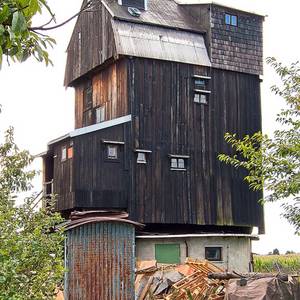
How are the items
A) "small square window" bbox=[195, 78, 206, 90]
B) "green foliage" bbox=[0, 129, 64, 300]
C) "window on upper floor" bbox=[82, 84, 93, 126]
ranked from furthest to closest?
1. "window on upper floor" bbox=[82, 84, 93, 126]
2. "small square window" bbox=[195, 78, 206, 90]
3. "green foliage" bbox=[0, 129, 64, 300]

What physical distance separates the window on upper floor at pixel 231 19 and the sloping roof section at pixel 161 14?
4.46 feet

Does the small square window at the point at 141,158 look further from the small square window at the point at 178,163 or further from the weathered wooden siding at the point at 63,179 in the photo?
the weathered wooden siding at the point at 63,179

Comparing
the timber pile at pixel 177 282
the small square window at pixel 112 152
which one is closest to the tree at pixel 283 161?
the timber pile at pixel 177 282

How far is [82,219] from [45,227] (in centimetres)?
891

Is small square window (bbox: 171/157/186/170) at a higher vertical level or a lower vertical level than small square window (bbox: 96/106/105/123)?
lower

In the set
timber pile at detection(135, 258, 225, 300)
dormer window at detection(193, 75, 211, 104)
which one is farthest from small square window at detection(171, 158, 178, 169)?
timber pile at detection(135, 258, 225, 300)

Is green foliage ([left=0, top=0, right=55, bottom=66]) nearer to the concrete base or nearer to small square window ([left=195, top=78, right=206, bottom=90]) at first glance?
the concrete base

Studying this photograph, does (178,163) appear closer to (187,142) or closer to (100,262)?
(187,142)

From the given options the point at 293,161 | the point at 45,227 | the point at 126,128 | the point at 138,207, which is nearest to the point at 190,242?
the point at 138,207

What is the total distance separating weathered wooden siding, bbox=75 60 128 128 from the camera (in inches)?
1038

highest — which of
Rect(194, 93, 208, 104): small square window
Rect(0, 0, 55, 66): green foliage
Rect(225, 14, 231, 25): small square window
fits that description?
Rect(225, 14, 231, 25): small square window

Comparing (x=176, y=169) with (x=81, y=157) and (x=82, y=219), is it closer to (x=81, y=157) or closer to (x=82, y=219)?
(x=81, y=157)

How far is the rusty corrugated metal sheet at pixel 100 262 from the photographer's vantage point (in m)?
17.6

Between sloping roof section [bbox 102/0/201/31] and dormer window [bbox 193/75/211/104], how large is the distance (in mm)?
2308
